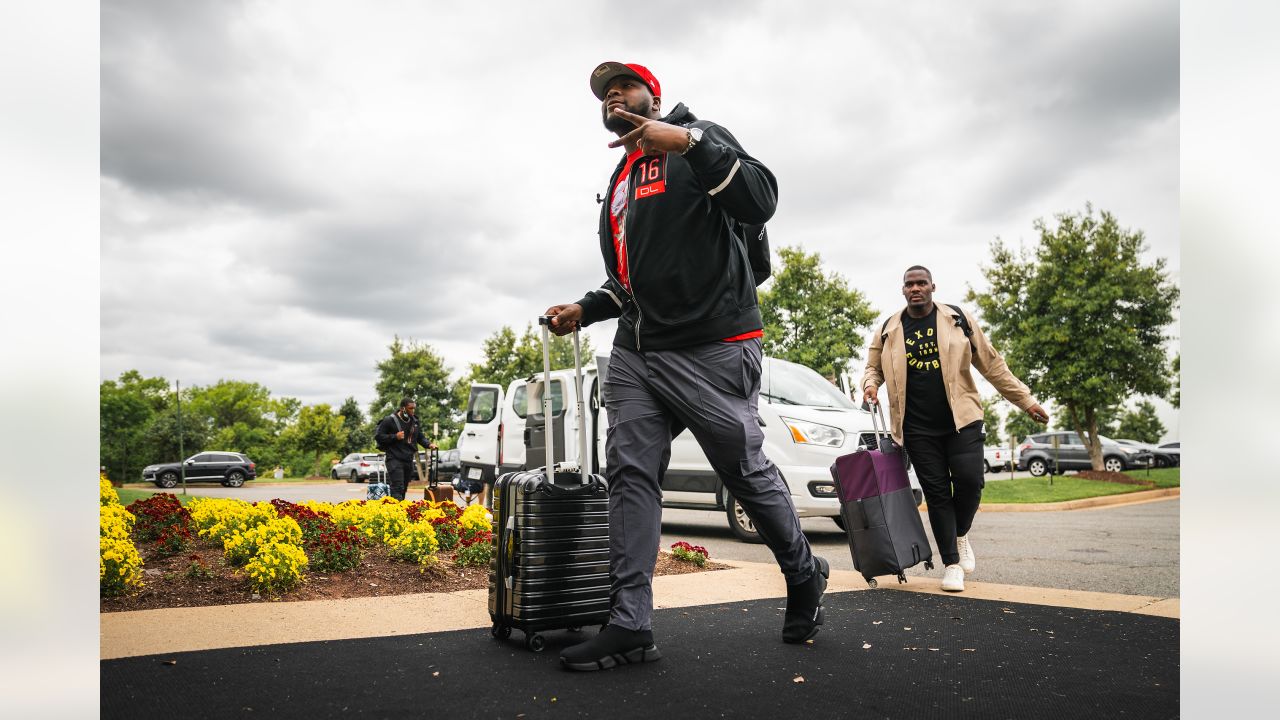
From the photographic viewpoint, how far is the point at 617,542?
9.30 feet

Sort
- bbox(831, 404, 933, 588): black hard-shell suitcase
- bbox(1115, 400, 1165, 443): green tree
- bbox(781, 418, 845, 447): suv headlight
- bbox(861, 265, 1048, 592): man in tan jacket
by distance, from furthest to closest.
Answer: bbox(1115, 400, 1165, 443): green tree
bbox(781, 418, 845, 447): suv headlight
bbox(861, 265, 1048, 592): man in tan jacket
bbox(831, 404, 933, 588): black hard-shell suitcase

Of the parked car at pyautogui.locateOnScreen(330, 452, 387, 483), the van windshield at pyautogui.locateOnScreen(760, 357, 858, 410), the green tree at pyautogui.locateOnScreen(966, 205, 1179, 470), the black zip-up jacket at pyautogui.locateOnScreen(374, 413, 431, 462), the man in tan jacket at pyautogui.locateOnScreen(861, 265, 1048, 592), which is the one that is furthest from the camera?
the parked car at pyautogui.locateOnScreen(330, 452, 387, 483)

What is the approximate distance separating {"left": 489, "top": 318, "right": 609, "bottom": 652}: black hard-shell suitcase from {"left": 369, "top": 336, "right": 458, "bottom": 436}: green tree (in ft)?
154

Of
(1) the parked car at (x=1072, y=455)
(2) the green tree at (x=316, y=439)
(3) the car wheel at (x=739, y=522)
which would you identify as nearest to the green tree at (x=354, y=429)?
(2) the green tree at (x=316, y=439)

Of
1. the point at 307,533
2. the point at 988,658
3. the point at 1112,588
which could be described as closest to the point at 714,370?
the point at 988,658

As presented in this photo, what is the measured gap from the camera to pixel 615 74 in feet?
9.69

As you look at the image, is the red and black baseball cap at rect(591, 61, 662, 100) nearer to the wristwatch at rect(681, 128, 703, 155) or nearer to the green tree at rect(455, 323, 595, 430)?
the wristwatch at rect(681, 128, 703, 155)

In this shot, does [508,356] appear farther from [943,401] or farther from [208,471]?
[943,401]

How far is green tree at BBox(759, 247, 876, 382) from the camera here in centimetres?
2825

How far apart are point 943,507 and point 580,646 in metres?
2.81

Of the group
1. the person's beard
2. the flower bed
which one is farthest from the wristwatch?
the flower bed

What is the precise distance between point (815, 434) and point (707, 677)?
18.4 feet
